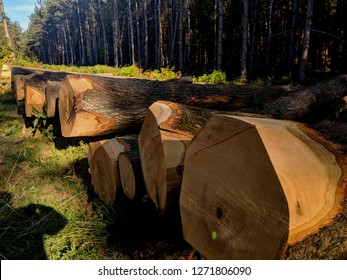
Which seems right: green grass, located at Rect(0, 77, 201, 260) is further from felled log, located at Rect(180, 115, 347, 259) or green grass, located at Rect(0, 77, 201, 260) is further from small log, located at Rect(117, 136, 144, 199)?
felled log, located at Rect(180, 115, 347, 259)

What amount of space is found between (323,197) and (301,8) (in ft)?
62.9

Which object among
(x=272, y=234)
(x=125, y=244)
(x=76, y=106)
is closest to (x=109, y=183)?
(x=125, y=244)

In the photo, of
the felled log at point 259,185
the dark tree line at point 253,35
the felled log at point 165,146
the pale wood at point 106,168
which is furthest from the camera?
the dark tree line at point 253,35

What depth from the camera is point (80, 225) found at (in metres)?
2.80

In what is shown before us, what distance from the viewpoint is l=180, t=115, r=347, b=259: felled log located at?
4.32 feet

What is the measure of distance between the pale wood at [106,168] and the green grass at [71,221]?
0.36 ft

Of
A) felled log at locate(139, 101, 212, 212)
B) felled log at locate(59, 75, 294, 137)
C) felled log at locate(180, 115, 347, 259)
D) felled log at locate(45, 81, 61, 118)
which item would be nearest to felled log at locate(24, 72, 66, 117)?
felled log at locate(45, 81, 61, 118)

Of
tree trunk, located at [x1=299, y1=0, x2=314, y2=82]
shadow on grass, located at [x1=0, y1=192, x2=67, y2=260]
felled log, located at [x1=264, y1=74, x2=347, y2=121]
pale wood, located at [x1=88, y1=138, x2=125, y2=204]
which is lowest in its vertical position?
shadow on grass, located at [x1=0, y1=192, x2=67, y2=260]

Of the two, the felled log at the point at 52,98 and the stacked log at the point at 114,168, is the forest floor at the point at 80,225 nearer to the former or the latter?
the stacked log at the point at 114,168

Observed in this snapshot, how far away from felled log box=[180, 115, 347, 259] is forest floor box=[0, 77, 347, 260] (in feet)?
0.39

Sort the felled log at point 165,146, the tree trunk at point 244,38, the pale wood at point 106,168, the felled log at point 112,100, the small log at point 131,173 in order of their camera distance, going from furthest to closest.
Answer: the tree trunk at point 244,38 → the felled log at point 112,100 → the pale wood at point 106,168 → the small log at point 131,173 → the felled log at point 165,146

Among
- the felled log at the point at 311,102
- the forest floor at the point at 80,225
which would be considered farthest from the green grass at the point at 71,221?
the felled log at the point at 311,102

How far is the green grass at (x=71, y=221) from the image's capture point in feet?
7.91

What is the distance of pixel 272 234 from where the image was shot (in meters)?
1.35
